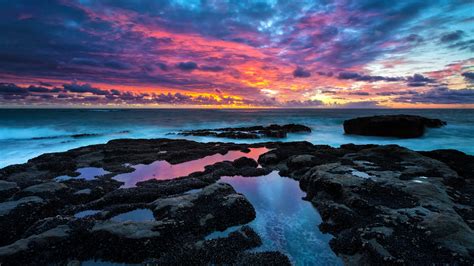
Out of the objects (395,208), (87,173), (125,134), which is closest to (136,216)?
(87,173)

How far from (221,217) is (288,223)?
2.68 meters

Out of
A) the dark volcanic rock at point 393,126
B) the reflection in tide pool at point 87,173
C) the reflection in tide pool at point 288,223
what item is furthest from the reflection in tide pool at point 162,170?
the dark volcanic rock at point 393,126

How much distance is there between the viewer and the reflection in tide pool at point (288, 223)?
7784 millimetres

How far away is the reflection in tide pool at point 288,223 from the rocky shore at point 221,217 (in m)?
0.42

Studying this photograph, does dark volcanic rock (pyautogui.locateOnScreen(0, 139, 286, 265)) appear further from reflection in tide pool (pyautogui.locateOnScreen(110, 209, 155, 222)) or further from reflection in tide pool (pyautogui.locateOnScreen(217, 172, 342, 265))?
reflection in tide pool (pyautogui.locateOnScreen(217, 172, 342, 265))

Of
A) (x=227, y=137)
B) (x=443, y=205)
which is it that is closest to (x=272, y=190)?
(x=443, y=205)

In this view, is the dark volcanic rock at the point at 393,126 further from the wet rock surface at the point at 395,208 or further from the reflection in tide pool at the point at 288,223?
the reflection in tide pool at the point at 288,223

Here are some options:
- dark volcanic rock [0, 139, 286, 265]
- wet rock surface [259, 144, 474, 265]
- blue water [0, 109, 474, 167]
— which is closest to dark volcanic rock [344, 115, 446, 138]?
blue water [0, 109, 474, 167]

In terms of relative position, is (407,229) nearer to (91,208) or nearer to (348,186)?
(348,186)

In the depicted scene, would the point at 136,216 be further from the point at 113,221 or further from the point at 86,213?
the point at 86,213

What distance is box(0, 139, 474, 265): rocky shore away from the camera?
24.1 feet

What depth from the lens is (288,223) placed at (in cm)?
970

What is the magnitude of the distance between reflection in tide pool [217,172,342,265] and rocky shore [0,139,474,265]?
1.38ft

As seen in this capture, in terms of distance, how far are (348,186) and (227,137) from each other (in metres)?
30.0
